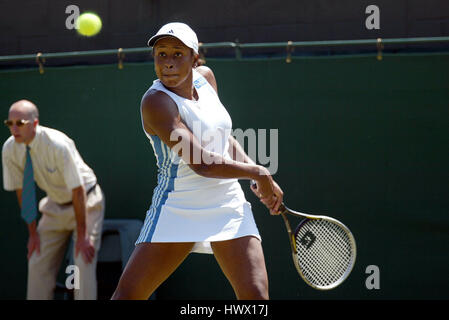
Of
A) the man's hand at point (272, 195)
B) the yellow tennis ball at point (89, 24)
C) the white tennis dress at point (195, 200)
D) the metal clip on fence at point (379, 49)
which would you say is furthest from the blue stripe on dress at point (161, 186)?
the yellow tennis ball at point (89, 24)

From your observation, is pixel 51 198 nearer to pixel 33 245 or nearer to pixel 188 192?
pixel 33 245

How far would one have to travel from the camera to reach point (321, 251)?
3.46m

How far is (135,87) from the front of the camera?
536cm

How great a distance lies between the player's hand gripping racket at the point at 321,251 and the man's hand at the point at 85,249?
2011 mm

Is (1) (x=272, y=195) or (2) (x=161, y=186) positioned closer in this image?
(1) (x=272, y=195)

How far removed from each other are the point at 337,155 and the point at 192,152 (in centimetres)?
216

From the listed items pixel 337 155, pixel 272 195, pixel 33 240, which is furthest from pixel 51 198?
pixel 272 195

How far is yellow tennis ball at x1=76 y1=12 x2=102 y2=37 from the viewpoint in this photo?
6.00 m

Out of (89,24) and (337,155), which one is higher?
(89,24)

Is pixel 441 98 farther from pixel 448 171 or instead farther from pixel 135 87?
pixel 135 87

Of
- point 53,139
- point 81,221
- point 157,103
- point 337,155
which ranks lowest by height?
point 81,221

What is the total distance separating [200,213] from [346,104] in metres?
2.13

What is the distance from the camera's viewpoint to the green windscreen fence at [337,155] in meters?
4.78

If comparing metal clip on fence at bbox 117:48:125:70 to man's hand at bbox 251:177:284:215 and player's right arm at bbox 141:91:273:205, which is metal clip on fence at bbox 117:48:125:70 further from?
man's hand at bbox 251:177:284:215
